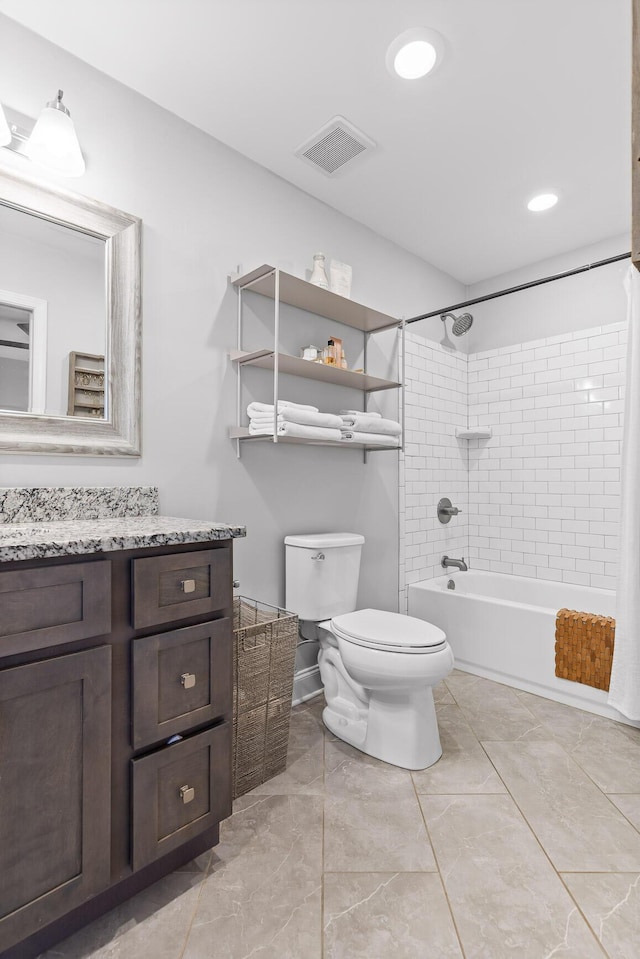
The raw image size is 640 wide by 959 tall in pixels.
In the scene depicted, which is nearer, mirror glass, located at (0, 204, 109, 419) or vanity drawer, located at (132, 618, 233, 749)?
vanity drawer, located at (132, 618, 233, 749)

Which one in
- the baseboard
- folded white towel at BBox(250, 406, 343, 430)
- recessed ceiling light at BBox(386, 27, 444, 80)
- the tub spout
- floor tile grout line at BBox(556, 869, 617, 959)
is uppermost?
recessed ceiling light at BBox(386, 27, 444, 80)

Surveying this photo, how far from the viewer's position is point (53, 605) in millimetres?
1031

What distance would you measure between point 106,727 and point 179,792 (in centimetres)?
30

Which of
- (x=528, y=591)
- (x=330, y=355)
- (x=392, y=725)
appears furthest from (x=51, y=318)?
(x=528, y=591)

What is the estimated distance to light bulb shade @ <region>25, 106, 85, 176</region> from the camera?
4.77 feet

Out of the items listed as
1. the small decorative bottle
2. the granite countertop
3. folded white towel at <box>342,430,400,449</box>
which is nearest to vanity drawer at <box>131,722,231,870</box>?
the granite countertop

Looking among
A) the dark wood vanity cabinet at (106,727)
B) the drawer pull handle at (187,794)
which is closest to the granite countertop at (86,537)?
the dark wood vanity cabinet at (106,727)

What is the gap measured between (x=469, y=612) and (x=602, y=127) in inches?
90.0

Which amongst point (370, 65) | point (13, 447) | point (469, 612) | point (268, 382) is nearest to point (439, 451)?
point (469, 612)

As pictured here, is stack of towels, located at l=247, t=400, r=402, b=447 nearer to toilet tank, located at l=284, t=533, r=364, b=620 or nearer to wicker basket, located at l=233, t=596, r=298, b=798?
toilet tank, located at l=284, t=533, r=364, b=620

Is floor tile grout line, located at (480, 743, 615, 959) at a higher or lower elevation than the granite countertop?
lower

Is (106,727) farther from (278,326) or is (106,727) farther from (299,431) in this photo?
(278,326)

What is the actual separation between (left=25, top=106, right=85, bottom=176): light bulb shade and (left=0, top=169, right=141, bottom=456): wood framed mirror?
0.07 metres

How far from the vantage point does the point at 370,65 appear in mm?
1694
